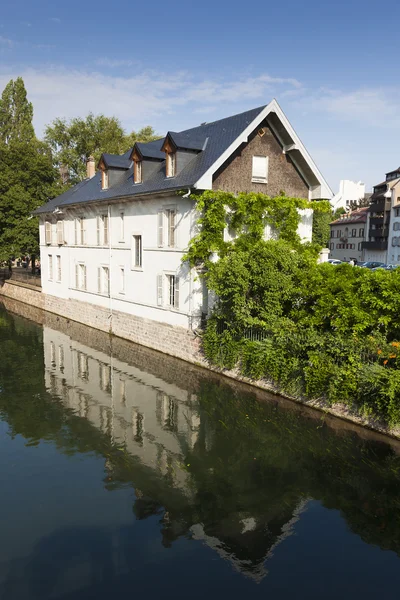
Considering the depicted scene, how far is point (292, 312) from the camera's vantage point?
18234mm

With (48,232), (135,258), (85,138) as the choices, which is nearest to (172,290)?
(135,258)

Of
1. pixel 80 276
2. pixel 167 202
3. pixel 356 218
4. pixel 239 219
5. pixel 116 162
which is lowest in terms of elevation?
pixel 80 276

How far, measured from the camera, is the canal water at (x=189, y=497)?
901 centimetres

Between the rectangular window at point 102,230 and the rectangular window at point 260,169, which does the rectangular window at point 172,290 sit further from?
the rectangular window at point 102,230

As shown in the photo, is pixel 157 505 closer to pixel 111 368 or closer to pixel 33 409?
pixel 33 409

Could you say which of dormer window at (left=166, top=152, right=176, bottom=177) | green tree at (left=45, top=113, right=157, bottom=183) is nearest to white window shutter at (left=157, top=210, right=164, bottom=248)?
dormer window at (left=166, top=152, right=176, bottom=177)

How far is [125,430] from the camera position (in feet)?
52.3

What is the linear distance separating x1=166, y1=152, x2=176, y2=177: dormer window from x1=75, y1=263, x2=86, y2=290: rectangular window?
12.2 m

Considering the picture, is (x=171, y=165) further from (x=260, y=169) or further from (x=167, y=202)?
(x=260, y=169)

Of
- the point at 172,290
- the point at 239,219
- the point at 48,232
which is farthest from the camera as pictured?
the point at 48,232

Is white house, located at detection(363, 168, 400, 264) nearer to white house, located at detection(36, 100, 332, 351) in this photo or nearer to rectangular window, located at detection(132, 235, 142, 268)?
white house, located at detection(36, 100, 332, 351)

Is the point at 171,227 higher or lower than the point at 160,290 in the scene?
higher

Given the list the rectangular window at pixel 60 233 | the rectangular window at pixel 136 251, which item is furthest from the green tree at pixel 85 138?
the rectangular window at pixel 136 251

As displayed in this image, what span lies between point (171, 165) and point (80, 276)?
1330 centimetres
